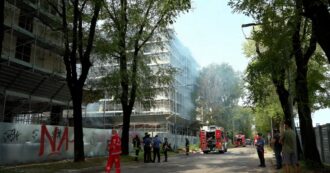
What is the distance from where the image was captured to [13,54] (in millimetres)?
31031

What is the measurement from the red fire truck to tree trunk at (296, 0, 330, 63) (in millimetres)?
35865

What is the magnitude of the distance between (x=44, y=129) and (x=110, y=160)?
10.4 meters

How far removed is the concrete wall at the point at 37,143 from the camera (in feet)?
64.9

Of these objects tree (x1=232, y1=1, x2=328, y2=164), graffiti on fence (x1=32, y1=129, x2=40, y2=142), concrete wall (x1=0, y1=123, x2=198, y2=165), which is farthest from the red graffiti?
tree (x1=232, y1=1, x2=328, y2=164)

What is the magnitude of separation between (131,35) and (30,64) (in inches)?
361

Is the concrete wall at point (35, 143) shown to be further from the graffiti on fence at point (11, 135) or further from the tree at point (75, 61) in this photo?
the tree at point (75, 61)

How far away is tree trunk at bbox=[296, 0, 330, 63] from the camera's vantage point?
10.1m

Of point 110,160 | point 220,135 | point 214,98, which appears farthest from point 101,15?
point 214,98

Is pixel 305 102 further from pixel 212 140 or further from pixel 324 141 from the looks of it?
pixel 212 140

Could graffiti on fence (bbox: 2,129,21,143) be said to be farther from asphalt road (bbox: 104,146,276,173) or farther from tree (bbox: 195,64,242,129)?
tree (bbox: 195,64,242,129)

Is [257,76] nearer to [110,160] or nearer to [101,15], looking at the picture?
[110,160]

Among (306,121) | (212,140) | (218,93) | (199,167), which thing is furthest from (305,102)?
(218,93)

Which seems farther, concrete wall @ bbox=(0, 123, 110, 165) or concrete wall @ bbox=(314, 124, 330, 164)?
concrete wall @ bbox=(314, 124, 330, 164)

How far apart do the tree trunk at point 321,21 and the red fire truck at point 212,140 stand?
35865 millimetres
